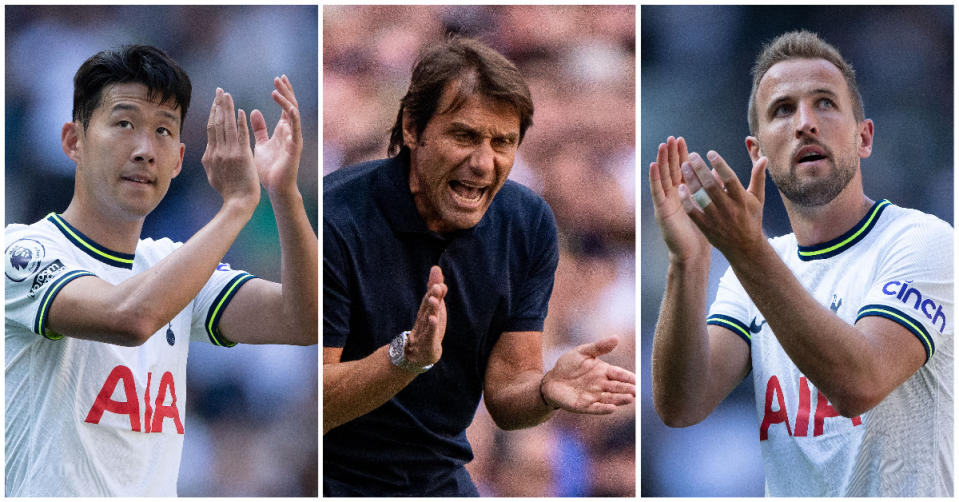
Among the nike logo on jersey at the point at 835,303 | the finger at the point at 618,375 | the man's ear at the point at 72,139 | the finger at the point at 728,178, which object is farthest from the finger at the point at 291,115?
the nike logo on jersey at the point at 835,303

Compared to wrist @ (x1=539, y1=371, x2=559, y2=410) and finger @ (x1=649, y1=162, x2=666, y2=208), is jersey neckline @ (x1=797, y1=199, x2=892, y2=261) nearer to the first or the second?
finger @ (x1=649, y1=162, x2=666, y2=208)

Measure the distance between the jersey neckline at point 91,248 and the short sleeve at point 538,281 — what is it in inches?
49.3

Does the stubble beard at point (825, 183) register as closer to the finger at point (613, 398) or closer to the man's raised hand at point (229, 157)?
the finger at point (613, 398)

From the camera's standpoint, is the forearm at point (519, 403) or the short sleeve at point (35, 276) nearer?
the short sleeve at point (35, 276)

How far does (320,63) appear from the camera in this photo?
352 centimetres

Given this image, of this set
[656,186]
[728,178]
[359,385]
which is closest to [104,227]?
[359,385]

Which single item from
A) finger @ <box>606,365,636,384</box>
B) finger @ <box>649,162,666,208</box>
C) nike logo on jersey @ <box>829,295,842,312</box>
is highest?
finger @ <box>649,162,666,208</box>

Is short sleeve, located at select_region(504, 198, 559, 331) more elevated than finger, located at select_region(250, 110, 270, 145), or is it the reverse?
finger, located at select_region(250, 110, 270, 145)

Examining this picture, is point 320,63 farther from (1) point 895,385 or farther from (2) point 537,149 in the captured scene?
(1) point 895,385

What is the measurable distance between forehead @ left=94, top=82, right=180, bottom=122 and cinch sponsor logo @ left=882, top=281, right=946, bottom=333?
7.67 ft

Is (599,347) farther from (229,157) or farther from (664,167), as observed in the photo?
(229,157)

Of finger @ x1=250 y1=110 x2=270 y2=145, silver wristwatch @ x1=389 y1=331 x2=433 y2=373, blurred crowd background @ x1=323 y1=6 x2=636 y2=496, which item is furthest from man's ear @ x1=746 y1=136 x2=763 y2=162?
finger @ x1=250 y1=110 x2=270 y2=145

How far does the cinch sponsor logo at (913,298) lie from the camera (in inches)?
124

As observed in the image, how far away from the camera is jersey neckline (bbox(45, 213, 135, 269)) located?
334 centimetres
